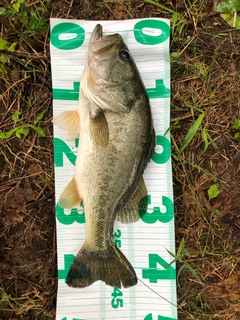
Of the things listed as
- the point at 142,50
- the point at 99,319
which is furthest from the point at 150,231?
the point at 142,50

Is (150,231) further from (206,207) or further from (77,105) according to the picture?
(77,105)

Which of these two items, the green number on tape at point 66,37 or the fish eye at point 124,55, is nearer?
the fish eye at point 124,55

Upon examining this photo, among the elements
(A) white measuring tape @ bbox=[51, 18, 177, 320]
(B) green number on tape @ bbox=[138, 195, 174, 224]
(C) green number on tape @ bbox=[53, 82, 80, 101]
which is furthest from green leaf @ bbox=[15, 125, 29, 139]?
(B) green number on tape @ bbox=[138, 195, 174, 224]

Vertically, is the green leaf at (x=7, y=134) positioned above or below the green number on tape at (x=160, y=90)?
below

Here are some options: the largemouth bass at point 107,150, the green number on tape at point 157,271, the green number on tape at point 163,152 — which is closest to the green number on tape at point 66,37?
the largemouth bass at point 107,150

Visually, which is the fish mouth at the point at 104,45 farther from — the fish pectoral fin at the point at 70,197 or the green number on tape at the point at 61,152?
the fish pectoral fin at the point at 70,197
